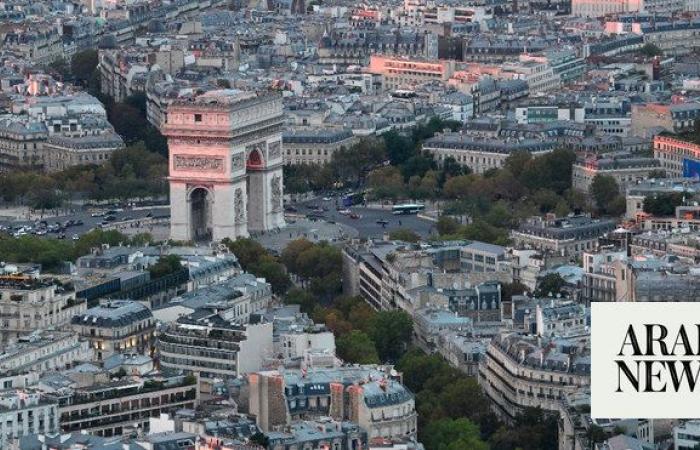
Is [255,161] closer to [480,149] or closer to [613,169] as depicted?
[480,149]

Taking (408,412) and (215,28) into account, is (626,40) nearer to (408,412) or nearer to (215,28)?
(215,28)

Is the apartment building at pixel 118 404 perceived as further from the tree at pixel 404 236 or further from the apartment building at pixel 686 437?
the tree at pixel 404 236

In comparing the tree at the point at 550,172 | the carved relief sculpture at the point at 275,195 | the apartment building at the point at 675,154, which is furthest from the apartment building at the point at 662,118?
the carved relief sculpture at the point at 275,195

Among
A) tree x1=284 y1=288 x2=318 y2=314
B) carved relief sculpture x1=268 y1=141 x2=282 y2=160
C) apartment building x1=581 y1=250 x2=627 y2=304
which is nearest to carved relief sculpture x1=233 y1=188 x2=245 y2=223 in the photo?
carved relief sculpture x1=268 y1=141 x2=282 y2=160

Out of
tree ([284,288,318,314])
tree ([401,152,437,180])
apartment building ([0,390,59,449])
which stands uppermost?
apartment building ([0,390,59,449])

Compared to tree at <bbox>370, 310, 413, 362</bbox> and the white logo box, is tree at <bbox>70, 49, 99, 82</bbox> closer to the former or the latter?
tree at <bbox>370, 310, 413, 362</bbox>

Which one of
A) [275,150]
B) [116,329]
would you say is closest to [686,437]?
[116,329]

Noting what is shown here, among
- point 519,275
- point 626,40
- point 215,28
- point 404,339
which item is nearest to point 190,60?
point 215,28
